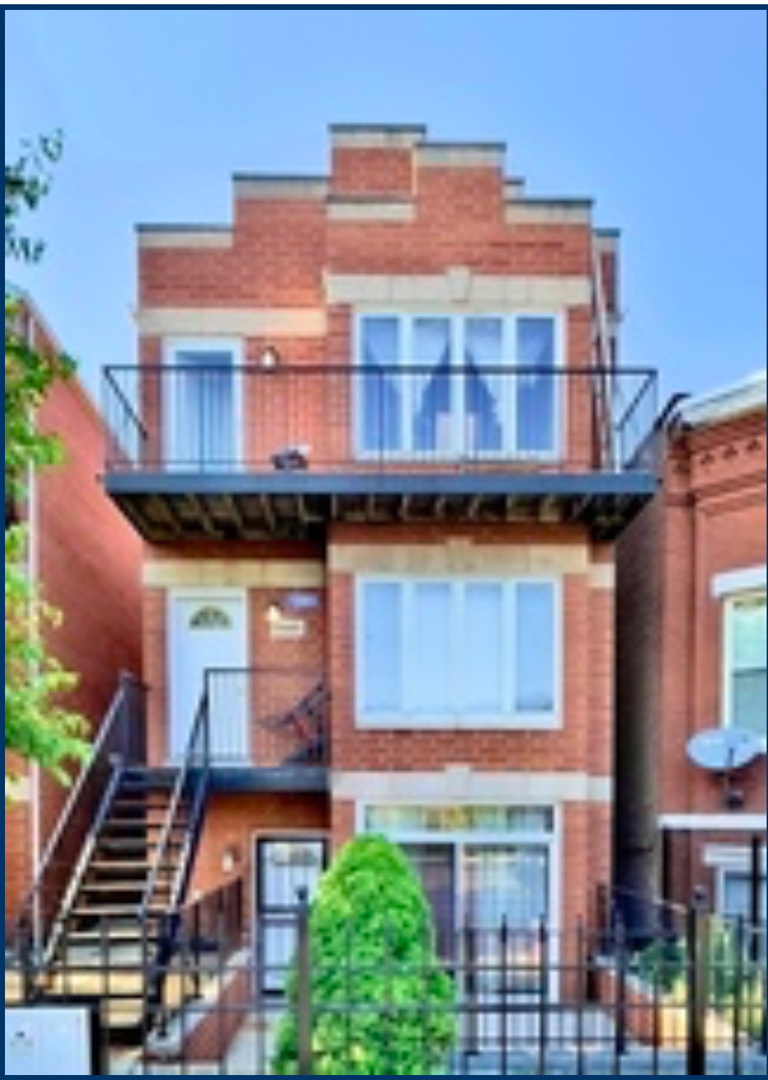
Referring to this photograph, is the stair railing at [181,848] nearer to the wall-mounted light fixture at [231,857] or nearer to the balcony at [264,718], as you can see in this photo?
the balcony at [264,718]

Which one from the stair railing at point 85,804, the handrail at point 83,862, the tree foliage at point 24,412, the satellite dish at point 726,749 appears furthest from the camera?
the satellite dish at point 726,749

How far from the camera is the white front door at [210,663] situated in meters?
6.44

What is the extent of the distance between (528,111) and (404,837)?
15.6 ft

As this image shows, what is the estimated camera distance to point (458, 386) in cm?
611

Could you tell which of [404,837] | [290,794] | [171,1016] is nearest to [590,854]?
[404,837]

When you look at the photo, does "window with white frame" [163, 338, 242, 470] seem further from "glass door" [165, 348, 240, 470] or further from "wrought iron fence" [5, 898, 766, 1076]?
"wrought iron fence" [5, 898, 766, 1076]

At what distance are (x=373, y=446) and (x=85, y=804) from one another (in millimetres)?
3608

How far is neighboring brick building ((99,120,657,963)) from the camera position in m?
6.01

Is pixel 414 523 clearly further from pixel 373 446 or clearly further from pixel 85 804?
pixel 85 804

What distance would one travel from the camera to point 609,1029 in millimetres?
4711

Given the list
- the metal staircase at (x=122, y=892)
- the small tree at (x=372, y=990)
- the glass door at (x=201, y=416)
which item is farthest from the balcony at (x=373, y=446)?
the small tree at (x=372, y=990)

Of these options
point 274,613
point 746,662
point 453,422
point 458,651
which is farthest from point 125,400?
point 746,662

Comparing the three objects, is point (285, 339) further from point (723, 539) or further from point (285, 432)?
point (723, 539)

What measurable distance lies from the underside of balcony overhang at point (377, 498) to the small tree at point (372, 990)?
2804mm
